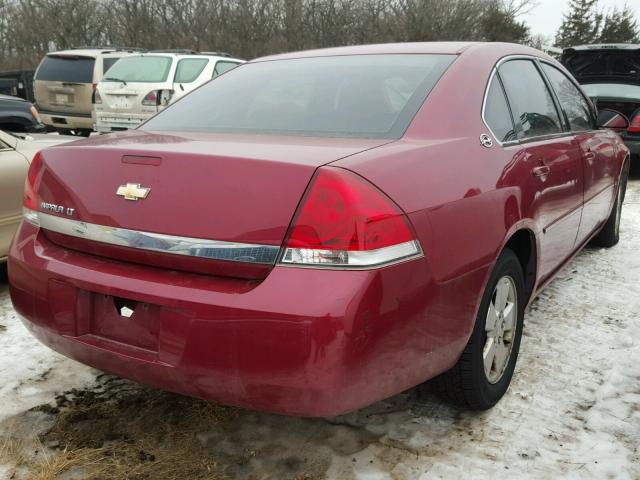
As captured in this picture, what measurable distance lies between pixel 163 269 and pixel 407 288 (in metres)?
0.76

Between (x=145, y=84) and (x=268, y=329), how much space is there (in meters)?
9.00

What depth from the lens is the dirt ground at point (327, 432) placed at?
7.10ft

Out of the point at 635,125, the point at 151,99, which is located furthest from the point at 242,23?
the point at 635,125

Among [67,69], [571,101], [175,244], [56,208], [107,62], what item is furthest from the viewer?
[107,62]

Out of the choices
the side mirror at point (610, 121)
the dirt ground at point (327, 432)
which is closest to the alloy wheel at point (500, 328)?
the dirt ground at point (327, 432)

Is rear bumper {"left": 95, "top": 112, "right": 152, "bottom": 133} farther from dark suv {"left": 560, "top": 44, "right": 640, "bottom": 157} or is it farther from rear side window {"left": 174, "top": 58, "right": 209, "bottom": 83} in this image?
dark suv {"left": 560, "top": 44, "right": 640, "bottom": 157}

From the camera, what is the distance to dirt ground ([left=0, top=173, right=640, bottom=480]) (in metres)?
2.16

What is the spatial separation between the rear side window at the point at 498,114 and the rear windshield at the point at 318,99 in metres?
0.25

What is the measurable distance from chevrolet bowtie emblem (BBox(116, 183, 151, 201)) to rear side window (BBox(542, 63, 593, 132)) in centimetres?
252

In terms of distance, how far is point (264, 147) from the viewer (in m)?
2.04

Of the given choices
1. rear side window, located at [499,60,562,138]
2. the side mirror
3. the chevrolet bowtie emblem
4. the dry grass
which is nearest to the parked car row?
the side mirror

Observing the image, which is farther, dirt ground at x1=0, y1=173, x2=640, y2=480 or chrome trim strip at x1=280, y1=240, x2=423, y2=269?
dirt ground at x1=0, y1=173, x2=640, y2=480

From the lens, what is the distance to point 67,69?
11.4 m

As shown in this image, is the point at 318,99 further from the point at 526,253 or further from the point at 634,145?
Result: the point at 634,145
